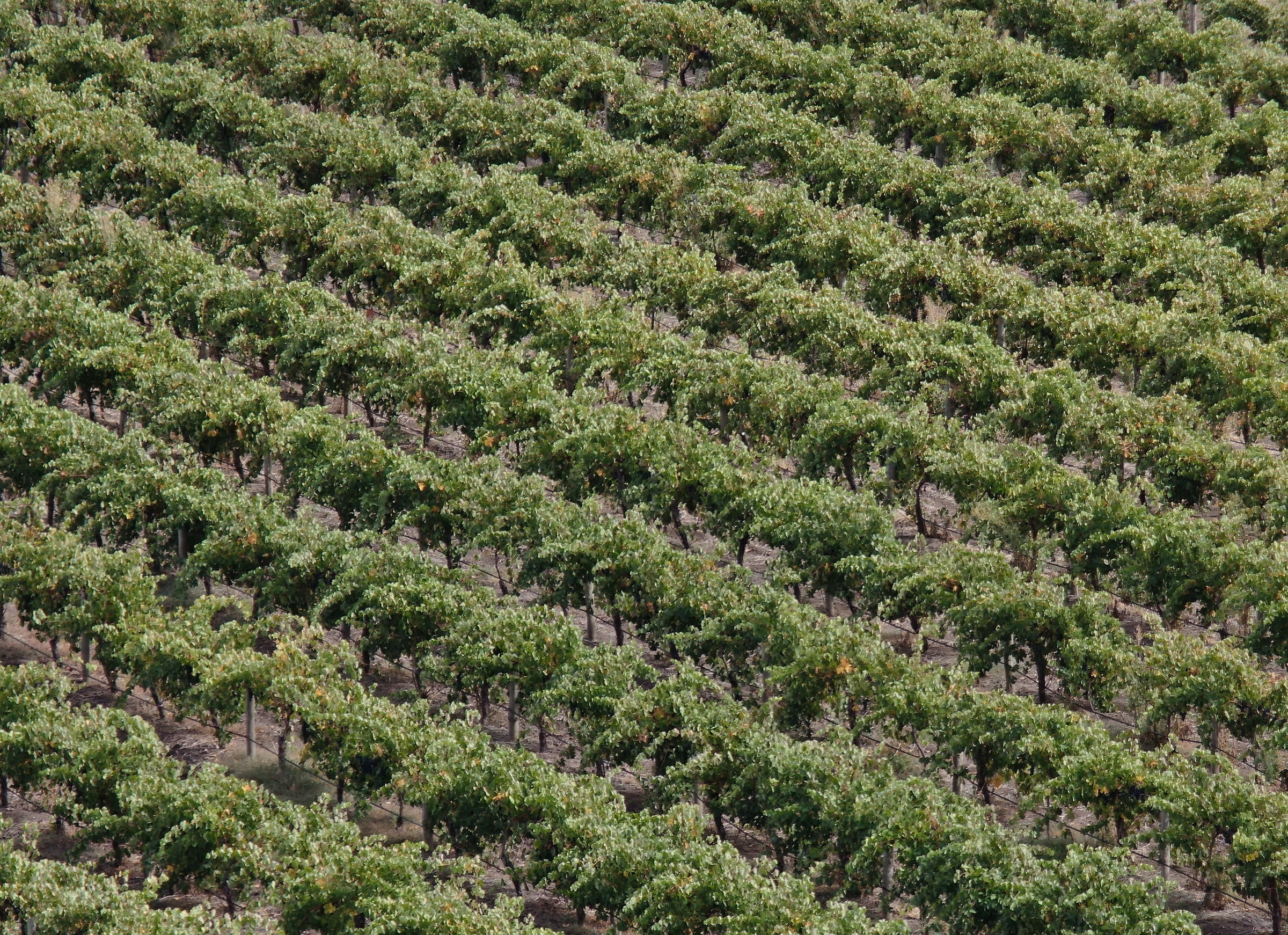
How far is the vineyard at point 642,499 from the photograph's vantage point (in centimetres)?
3375

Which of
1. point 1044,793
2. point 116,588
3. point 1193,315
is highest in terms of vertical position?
point 1193,315

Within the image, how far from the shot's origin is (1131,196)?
188ft

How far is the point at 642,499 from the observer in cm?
4334

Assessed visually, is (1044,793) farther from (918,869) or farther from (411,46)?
(411,46)

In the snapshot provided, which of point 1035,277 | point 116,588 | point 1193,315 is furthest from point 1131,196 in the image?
point 116,588

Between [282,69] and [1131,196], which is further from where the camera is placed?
[282,69]

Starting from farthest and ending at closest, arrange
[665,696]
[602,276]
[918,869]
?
1. [602,276]
2. [665,696]
3. [918,869]

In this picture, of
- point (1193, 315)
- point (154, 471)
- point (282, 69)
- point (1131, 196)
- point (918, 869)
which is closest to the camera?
point (918, 869)

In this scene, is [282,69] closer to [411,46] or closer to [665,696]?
[411,46]

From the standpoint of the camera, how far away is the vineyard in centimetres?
3375

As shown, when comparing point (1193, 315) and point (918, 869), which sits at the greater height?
point (1193, 315)

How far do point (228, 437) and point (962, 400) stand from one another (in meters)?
17.3

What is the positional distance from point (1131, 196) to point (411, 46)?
26648 millimetres

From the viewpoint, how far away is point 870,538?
40.8m
